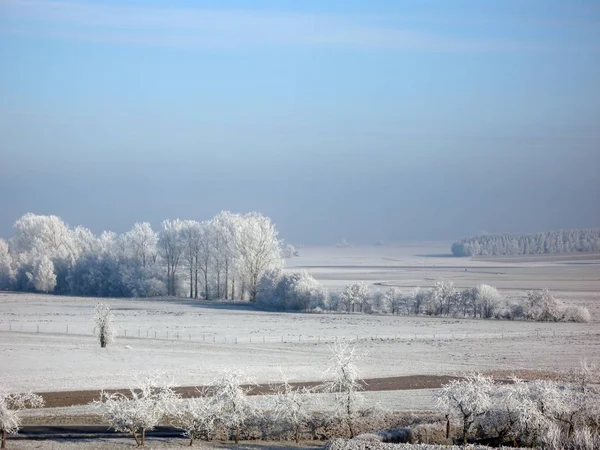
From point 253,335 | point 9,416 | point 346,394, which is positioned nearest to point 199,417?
point 346,394

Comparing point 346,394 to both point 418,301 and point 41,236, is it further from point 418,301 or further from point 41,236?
point 41,236

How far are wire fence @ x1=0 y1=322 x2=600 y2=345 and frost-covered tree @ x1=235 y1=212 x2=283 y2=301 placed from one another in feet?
119

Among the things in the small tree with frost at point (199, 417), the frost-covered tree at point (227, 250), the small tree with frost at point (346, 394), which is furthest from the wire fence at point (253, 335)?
the frost-covered tree at point (227, 250)

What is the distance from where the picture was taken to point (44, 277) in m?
115

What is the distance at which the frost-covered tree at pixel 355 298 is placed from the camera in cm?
8650

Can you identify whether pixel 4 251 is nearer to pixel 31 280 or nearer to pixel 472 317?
pixel 31 280

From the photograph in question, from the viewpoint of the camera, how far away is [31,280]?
380 ft

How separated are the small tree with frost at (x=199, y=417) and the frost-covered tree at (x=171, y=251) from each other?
254 ft

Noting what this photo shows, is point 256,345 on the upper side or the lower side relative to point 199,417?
upper

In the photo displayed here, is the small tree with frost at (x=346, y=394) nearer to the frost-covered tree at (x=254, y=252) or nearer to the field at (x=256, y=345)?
the field at (x=256, y=345)

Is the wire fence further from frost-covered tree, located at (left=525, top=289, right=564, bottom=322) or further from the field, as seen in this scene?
frost-covered tree, located at (left=525, top=289, right=564, bottom=322)

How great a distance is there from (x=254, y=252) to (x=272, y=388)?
201 feet

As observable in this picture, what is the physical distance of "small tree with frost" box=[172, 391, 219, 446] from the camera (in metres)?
32.0

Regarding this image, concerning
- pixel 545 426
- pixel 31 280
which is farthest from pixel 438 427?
pixel 31 280
